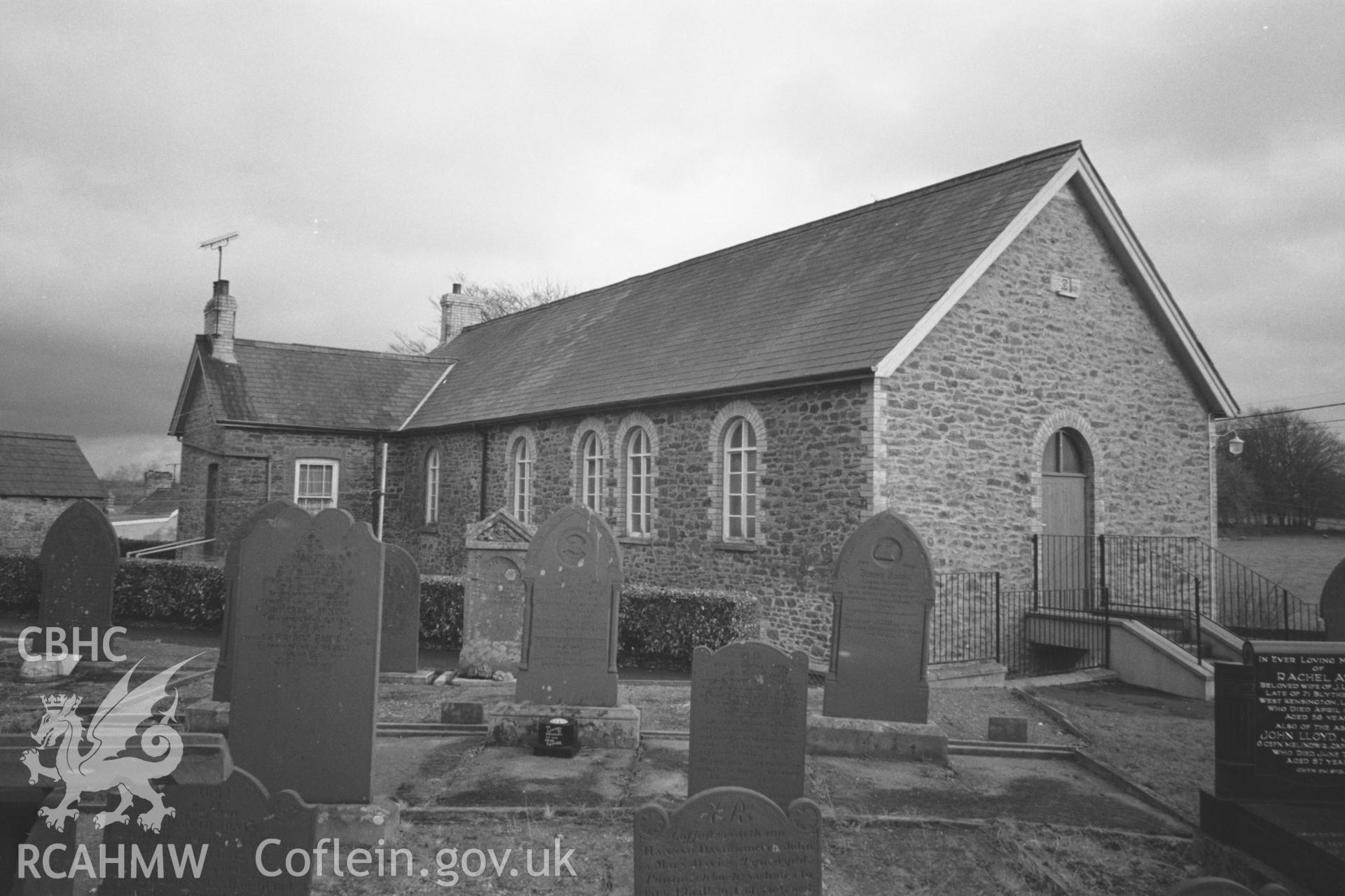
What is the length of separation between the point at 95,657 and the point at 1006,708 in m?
11.7

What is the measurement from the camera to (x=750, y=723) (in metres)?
6.46

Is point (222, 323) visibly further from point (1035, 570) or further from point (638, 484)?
point (1035, 570)

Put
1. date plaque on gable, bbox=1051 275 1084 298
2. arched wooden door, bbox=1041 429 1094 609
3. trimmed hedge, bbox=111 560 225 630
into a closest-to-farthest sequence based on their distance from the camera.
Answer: arched wooden door, bbox=1041 429 1094 609 → date plaque on gable, bbox=1051 275 1084 298 → trimmed hedge, bbox=111 560 225 630

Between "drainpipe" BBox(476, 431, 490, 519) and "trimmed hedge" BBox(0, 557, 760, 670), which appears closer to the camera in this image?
"trimmed hedge" BBox(0, 557, 760, 670)

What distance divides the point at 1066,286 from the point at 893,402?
4463 mm

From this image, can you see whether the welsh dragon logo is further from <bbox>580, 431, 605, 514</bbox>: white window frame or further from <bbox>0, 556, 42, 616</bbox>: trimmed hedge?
<bbox>0, 556, 42, 616</bbox>: trimmed hedge

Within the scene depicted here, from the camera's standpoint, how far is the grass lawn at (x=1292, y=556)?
2714 cm

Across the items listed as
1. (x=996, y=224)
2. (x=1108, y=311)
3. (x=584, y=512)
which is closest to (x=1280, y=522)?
(x=1108, y=311)

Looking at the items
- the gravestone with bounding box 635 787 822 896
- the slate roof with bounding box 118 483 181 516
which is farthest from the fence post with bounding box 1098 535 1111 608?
the slate roof with bounding box 118 483 181 516

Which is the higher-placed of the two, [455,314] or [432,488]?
[455,314]

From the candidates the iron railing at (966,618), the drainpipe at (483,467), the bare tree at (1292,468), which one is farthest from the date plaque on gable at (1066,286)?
the bare tree at (1292,468)

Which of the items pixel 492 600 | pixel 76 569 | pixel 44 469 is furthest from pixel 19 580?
pixel 492 600

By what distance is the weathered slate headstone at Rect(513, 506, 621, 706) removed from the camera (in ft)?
27.2

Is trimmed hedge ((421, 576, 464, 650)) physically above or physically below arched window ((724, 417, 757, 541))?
below
